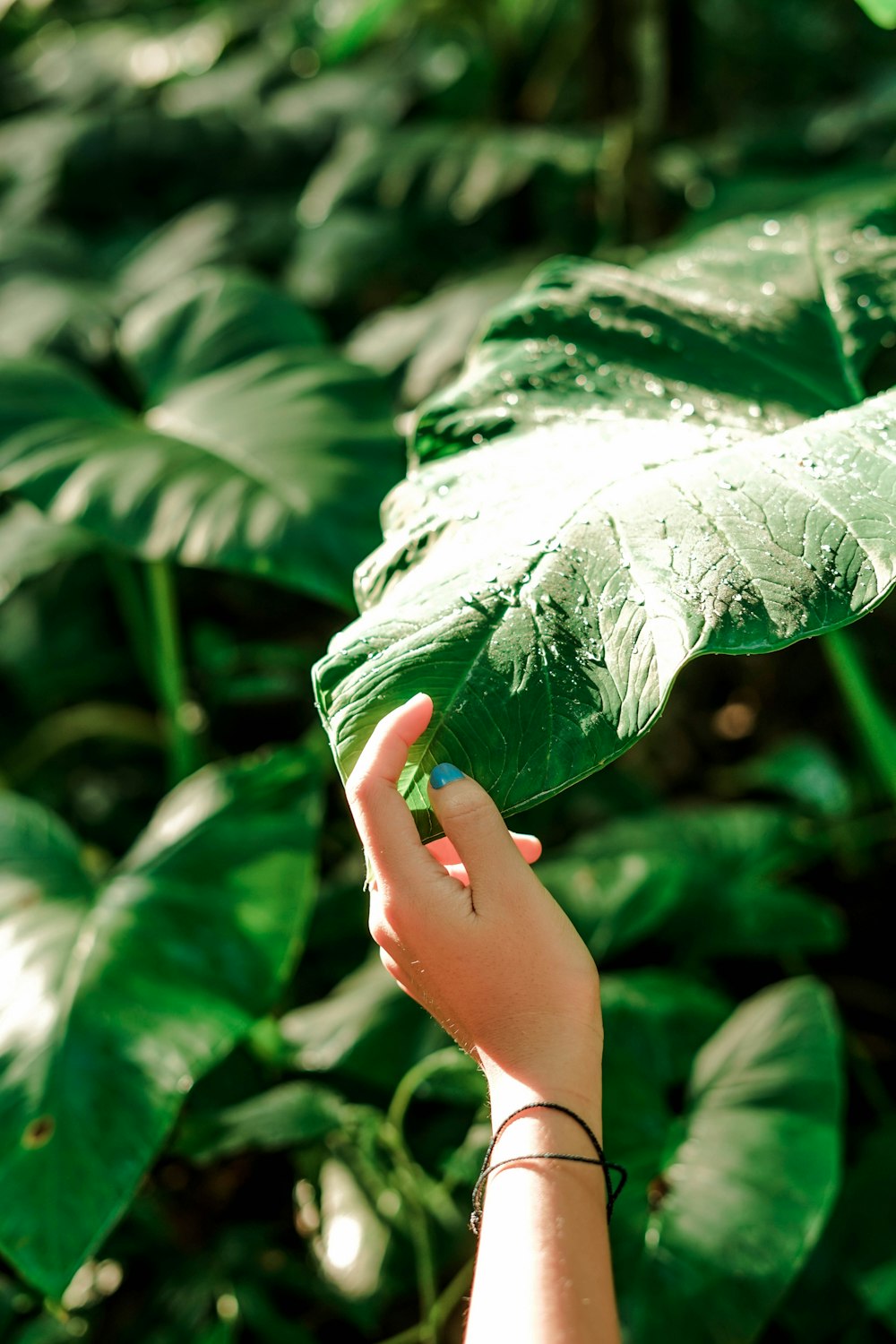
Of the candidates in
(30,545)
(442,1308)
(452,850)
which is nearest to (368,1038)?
(442,1308)

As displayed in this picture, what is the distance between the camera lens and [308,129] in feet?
8.82

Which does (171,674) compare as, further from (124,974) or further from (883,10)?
(883,10)

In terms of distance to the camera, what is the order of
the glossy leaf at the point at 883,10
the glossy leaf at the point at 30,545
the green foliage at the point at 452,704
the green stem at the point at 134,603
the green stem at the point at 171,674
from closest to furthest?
the green foliage at the point at 452,704 < the glossy leaf at the point at 883,10 < the green stem at the point at 171,674 < the glossy leaf at the point at 30,545 < the green stem at the point at 134,603

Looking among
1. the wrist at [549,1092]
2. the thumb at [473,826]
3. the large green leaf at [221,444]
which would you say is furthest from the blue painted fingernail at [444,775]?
the large green leaf at [221,444]

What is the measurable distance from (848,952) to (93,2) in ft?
14.4

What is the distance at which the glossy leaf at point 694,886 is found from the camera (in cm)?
121

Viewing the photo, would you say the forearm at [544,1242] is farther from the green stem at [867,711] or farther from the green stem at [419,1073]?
the green stem at [867,711]

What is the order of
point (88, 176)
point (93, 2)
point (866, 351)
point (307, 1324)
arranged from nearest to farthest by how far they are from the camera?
point (866, 351) < point (307, 1324) < point (88, 176) < point (93, 2)

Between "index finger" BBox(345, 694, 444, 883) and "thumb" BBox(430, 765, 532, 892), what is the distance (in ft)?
0.06

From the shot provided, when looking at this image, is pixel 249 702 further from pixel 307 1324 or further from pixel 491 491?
pixel 491 491

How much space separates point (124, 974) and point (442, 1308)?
17.5 inches

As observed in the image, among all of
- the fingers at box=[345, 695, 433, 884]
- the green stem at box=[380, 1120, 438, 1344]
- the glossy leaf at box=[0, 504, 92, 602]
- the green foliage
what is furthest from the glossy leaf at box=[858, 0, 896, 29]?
the glossy leaf at box=[0, 504, 92, 602]

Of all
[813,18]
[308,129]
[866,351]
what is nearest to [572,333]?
[866,351]

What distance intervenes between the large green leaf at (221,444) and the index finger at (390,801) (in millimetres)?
474
